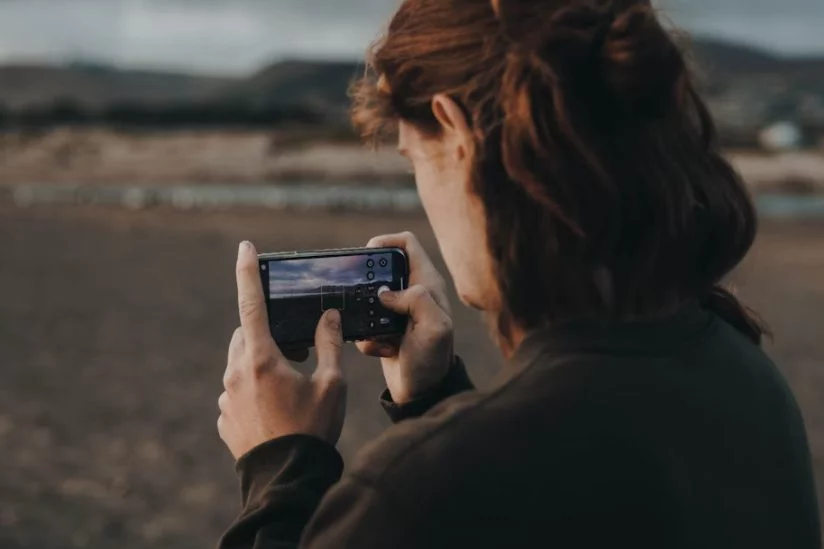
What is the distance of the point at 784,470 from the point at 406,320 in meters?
0.57

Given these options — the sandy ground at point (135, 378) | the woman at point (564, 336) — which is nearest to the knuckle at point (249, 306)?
the woman at point (564, 336)

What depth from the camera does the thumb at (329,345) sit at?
152 cm

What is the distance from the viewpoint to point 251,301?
1.61 metres

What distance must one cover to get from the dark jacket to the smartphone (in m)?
0.34

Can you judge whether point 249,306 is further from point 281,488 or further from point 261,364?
point 281,488

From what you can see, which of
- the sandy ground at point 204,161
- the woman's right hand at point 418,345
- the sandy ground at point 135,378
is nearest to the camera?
the woman's right hand at point 418,345

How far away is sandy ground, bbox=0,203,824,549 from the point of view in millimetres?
5969

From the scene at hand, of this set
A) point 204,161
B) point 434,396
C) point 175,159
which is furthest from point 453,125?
point 175,159

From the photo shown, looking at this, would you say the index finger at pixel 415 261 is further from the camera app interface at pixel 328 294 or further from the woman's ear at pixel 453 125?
the woman's ear at pixel 453 125

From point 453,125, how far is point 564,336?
269 millimetres

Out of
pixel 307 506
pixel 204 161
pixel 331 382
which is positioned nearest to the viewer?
pixel 307 506

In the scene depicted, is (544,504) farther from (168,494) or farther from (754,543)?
(168,494)

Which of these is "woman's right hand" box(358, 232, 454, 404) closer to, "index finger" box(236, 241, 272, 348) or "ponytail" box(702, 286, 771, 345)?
"index finger" box(236, 241, 272, 348)

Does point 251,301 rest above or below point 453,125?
below
